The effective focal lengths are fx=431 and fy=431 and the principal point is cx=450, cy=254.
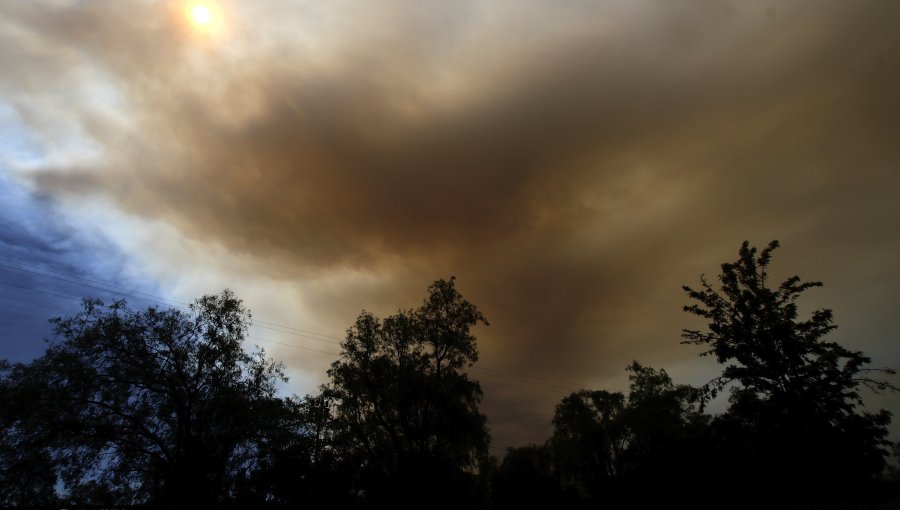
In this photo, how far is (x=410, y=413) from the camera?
42250mm

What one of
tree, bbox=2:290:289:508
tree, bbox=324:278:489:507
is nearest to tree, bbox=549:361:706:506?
tree, bbox=324:278:489:507

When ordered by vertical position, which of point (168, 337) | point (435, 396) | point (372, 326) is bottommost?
point (435, 396)

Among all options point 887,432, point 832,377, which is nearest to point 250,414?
point 832,377

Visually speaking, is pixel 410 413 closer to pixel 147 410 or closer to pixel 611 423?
pixel 147 410

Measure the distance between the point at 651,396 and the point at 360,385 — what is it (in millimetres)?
51689

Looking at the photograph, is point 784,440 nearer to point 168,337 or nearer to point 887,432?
point 887,432

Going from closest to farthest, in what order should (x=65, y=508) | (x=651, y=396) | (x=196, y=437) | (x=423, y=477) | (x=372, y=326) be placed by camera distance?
1. (x=65, y=508)
2. (x=196, y=437)
3. (x=423, y=477)
4. (x=372, y=326)
5. (x=651, y=396)

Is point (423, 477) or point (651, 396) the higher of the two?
point (651, 396)

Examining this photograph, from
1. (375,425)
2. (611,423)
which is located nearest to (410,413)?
(375,425)

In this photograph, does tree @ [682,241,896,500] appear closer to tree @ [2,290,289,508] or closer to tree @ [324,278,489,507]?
tree @ [324,278,489,507]

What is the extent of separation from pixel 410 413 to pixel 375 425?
3.50 metres

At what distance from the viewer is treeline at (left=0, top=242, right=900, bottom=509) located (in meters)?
25.3

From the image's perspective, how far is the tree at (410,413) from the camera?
39781 millimetres

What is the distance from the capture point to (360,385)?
4169cm
